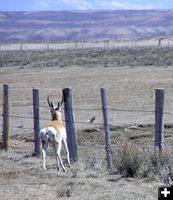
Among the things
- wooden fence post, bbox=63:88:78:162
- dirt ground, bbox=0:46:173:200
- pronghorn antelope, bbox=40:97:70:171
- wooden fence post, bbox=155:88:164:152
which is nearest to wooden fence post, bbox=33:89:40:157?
dirt ground, bbox=0:46:173:200

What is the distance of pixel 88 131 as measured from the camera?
2164 centimetres

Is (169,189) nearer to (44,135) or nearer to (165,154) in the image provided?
(165,154)

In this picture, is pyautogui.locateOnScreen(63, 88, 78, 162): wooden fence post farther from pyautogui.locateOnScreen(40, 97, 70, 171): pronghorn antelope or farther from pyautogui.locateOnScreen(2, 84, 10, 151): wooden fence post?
pyautogui.locateOnScreen(2, 84, 10, 151): wooden fence post

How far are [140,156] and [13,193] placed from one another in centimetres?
267

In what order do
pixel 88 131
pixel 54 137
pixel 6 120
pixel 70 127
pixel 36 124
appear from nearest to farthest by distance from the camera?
pixel 54 137 < pixel 70 127 < pixel 36 124 < pixel 6 120 < pixel 88 131

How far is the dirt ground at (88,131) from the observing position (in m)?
10.9

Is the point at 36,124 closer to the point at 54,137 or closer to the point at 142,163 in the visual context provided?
the point at 54,137

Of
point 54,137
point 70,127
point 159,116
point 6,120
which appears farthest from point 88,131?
point 159,116

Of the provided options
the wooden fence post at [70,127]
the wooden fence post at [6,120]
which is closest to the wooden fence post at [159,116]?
the wooden fence post at [70,127]

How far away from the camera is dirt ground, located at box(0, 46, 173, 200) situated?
428 inches

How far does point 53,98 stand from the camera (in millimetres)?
31391

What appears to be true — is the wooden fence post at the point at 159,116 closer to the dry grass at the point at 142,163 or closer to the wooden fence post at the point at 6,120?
the dry grass at the point at 142,163

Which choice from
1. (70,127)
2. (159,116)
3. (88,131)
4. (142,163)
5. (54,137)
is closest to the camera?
(142,163)

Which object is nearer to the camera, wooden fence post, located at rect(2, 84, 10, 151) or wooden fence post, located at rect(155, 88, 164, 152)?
wooden fence post, located at rect(155, 88, 164, 152)
